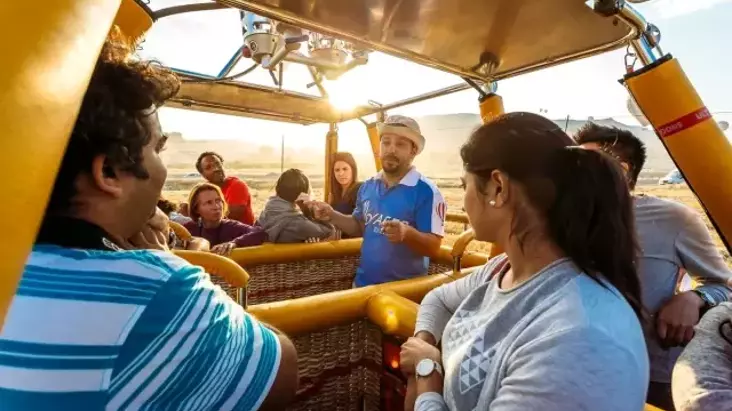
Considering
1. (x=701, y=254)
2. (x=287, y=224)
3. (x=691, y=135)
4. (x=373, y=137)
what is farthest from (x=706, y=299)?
(x=373, y=137)

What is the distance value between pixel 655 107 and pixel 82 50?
Answer: 143 cm

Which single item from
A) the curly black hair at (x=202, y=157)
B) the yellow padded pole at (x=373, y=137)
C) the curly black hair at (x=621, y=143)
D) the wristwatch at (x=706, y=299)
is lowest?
the wristwatch at (x=706, y=299)

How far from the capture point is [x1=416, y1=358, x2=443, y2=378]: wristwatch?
955 millimetres

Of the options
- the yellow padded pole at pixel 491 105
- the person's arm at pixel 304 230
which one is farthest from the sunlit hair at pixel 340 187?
the yellow padded pole at pixel 491 105

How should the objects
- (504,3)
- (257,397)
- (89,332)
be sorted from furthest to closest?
(504,3)
(257,397)
(89,332)

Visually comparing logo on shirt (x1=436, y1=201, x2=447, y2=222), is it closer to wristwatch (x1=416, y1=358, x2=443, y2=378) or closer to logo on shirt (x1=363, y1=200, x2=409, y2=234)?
logo on shirt (x1=363, y1=200, x2=409, y2=234)

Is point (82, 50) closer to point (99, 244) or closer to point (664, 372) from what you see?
point (99, 244)

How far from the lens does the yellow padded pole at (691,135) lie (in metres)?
1.24

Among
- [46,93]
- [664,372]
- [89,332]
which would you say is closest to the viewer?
Result: [46,93]

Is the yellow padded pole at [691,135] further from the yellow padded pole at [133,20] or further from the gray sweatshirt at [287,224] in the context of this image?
the gray sweatshirt at [287,224]

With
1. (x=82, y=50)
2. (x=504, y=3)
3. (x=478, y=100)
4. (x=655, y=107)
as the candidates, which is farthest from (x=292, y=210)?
(x=82, y=50)

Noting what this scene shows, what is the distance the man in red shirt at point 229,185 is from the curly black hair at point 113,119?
10.1 ft

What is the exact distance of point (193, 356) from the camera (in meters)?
0.59

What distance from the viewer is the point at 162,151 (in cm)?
73
